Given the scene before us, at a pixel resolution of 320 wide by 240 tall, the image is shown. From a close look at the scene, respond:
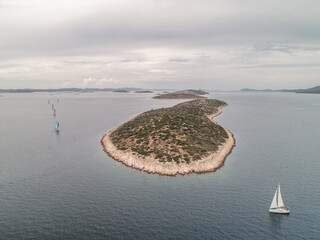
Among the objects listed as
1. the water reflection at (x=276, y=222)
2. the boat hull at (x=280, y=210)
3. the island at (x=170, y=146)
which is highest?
the island at (x=170, y=146)

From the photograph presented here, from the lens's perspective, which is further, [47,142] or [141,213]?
[47,142]

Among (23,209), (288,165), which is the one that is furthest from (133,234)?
(288,165)

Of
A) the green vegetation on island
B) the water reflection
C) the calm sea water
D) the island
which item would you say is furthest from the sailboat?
the green vegetation on island

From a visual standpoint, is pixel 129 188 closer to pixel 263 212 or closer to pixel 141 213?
pixel 141 213

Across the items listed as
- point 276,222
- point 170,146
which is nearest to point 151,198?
point 276,222

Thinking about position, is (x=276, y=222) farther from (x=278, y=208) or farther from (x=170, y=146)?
(x=170, y=146)

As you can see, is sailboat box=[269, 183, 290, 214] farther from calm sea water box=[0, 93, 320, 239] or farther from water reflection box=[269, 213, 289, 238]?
calm sea water box=[0, 93, 320, 239]

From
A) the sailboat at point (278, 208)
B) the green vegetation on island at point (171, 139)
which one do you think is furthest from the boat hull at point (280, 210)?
the green vegetation on island at point (171, 139)

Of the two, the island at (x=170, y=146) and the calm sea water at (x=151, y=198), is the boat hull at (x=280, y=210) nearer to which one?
the calm sea water at (x=151, y=198)
